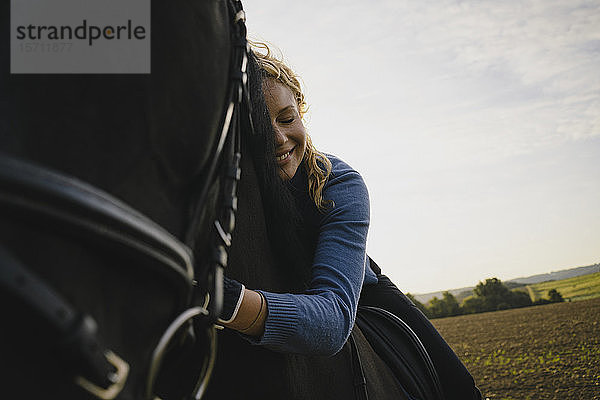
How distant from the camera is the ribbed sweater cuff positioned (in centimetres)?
136

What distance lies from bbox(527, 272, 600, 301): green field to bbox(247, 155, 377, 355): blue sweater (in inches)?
1872

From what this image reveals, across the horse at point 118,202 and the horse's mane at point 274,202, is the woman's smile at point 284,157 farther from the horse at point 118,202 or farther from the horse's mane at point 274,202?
→ the horse at point 118,202

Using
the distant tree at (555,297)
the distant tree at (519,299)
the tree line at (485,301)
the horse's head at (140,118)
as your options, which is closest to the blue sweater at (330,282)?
the horse's head at (140,118)

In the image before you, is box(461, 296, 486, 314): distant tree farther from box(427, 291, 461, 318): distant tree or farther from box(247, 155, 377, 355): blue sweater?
box(247, 155, 377, 355): blue sweater

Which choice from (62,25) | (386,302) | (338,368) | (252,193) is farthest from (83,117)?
(386,302)

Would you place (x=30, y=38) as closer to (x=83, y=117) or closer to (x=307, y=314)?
(x=83, y=117)

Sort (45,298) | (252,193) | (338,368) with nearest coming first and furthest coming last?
(45,298) < (252,193) < (338,368)

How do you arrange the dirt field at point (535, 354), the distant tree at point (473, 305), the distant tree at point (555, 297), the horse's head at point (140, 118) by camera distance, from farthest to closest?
the distant tree at point (555, 297), the distant tree at point (473, 305), the dirt field at point (535, 354), the horse's head at point (140, 118)

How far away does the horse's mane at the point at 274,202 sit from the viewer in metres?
1.51

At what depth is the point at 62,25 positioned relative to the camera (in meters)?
0.82

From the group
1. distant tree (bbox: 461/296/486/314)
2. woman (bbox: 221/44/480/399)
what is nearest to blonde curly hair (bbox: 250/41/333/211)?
woman (bbox: 221/44/480/399)

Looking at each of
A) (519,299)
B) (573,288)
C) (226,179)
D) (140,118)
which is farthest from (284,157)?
(573,288)

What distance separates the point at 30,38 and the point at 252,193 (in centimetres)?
84

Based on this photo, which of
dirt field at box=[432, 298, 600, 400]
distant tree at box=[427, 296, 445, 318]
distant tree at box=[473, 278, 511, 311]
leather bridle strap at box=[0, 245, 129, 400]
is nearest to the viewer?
leather bridle strap at box=[0, 245, 129, 400]
